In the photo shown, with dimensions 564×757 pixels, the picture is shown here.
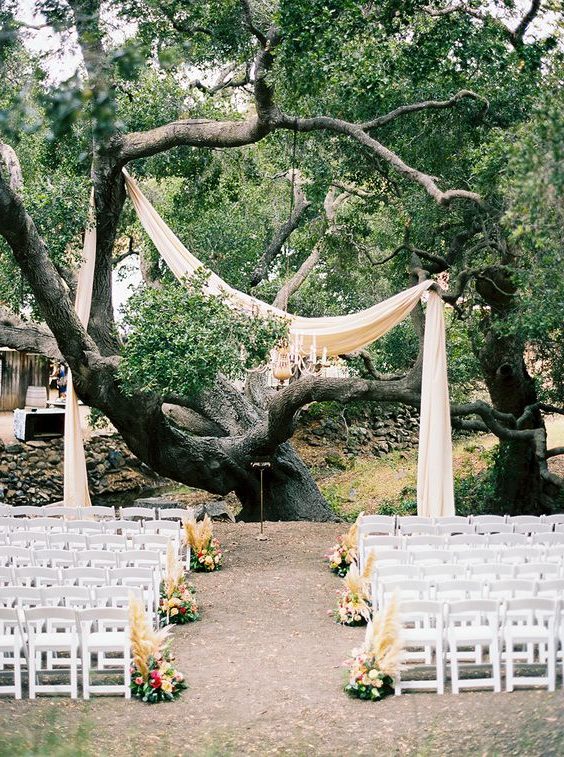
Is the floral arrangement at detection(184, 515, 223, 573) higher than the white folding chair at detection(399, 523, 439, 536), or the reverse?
the white folding chair at detection(399, 523, 439, 536)

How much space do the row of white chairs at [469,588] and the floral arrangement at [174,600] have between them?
2040 millimetres

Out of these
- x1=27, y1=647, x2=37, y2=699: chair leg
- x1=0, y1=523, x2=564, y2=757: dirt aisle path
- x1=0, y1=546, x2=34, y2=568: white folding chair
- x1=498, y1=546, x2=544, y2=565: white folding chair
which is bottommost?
x1=0, y1=523, x2=564, y2=757: dirt aisle path

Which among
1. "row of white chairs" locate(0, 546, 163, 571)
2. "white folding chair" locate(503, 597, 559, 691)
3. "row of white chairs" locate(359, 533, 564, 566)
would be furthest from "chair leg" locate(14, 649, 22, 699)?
"row of white chairs" locate(359, 533, 564, 566)

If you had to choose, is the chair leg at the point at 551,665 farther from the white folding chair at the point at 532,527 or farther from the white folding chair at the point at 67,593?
the white folding chair at the point at 532,527

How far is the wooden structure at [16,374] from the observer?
94.3 ft

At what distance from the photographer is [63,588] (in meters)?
7.86

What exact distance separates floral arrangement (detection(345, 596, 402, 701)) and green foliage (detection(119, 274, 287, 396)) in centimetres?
510

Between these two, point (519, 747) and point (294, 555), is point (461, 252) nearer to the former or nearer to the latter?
point (294, 555)

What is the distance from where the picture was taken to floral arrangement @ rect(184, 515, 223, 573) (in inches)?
474

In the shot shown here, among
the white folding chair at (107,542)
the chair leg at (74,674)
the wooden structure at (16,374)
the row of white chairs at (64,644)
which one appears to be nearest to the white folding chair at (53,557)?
the white folding chair at (107,542)

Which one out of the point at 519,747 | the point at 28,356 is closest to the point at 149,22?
the point at 519,747

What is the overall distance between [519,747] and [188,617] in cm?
447

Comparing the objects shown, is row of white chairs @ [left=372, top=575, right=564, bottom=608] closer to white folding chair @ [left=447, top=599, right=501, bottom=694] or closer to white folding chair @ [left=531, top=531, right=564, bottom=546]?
white folding chair @ [left=447, top=599, right=501, bottom=694]

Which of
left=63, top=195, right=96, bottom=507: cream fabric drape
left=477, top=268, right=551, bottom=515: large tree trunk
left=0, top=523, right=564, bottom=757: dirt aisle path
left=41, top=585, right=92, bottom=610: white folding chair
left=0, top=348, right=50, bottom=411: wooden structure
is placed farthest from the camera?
left=0, top=348, right=50, bottom=411: wooden structure
